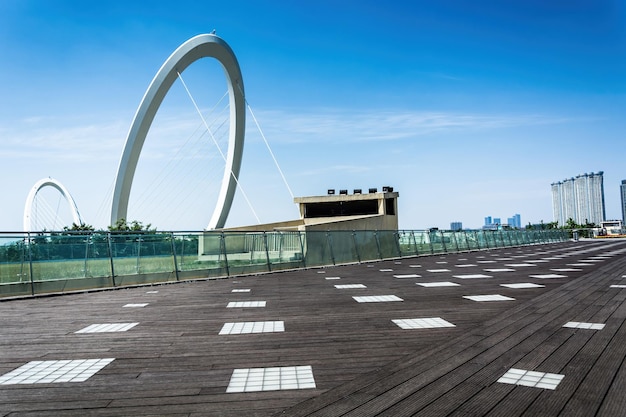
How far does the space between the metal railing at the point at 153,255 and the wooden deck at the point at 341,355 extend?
2403mm

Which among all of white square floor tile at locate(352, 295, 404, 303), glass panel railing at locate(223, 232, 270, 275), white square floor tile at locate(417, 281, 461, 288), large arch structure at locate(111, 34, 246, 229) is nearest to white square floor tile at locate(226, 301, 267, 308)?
white square floor tile at locate(352, 295, 404, 303)

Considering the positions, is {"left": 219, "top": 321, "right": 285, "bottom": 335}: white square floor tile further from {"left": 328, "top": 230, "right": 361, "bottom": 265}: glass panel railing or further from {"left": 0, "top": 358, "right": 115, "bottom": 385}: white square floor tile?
{"left": 328, "top": 230, "right": 361, "bottom": 265}: glass panel railing

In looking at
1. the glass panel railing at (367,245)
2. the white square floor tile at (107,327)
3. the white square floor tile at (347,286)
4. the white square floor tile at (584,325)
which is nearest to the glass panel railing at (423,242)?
the glass panel railing at (367,245)

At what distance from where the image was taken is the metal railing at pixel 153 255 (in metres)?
9.92

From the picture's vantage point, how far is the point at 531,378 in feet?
10.3

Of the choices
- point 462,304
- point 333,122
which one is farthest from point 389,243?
point 462,304

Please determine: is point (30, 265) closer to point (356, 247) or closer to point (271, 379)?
point (271, 379)

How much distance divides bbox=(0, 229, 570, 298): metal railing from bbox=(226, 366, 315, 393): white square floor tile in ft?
26.8

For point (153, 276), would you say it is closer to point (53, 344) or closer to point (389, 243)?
point (53, 344)

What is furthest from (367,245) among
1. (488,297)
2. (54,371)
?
(54,371)

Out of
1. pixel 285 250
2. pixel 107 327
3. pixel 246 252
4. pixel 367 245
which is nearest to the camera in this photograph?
pixel 107 327

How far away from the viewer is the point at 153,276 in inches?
481

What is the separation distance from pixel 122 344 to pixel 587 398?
13.0 feet

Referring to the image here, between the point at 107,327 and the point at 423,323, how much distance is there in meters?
3.70
